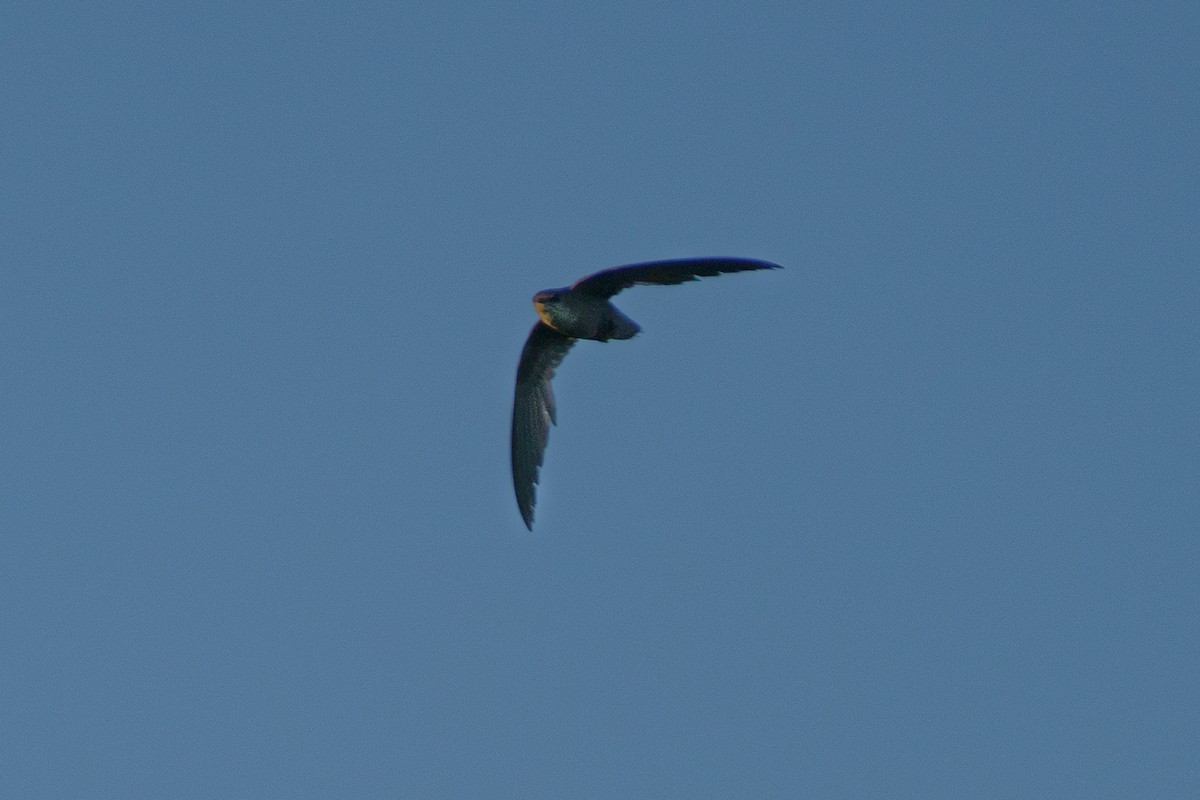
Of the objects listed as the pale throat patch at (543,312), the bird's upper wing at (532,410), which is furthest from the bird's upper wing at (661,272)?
the bird's upper wing at (532,410)

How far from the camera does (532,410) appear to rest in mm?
20250

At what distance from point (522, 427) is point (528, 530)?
1256mm

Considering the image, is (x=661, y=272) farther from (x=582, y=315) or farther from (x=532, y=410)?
(x=532, y=410)

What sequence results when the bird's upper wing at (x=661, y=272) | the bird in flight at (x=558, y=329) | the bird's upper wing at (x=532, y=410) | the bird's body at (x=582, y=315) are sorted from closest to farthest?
the bird's upper wing at (x=661, y=272), the bird in flight at (x=558, y=329), the bird's body at (x=582, y=315), the bird's upper wing at (x=532, y=410)

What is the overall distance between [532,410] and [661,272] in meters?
3.95

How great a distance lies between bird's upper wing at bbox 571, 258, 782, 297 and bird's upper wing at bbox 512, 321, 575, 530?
2491 mm

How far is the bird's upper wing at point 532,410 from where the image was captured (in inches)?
790

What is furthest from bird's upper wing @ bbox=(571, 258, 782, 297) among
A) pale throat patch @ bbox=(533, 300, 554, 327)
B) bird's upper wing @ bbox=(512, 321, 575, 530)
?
bird's upper wing @ bbox=(512, 321, 575, 530)

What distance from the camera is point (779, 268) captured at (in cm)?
1550

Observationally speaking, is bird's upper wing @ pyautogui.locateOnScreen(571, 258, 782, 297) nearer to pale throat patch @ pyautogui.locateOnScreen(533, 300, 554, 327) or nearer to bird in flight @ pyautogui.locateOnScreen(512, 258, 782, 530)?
bird in flight @ pyautogui.locateOnScreen(512, 258, 782, 530)

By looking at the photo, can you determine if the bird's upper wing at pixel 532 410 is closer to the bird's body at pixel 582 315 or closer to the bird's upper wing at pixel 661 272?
the bird's body at pixel 582 315

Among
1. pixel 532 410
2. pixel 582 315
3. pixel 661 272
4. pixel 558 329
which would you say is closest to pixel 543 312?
pixel 558 329

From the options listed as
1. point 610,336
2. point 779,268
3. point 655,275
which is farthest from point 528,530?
point 779,268

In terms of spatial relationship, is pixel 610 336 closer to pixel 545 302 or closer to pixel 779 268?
pixel 545 302
